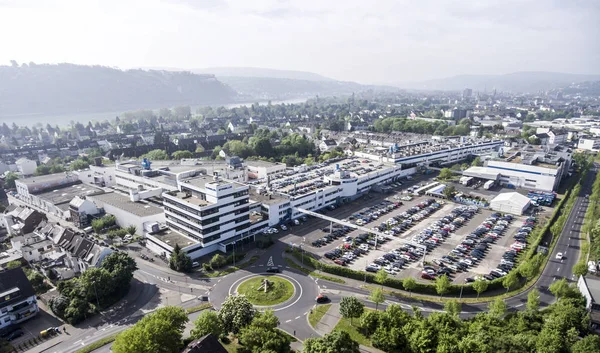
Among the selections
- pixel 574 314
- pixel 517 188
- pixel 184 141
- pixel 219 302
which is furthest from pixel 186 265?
pixel 184 141

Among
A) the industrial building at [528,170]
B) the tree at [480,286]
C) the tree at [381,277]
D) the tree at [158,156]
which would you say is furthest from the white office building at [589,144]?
the tree at [158,156]

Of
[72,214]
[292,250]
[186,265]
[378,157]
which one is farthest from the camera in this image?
[378,157]

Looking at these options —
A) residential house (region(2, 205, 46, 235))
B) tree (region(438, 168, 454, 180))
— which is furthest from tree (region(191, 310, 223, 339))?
tree (region(438, 168, 454, 180))

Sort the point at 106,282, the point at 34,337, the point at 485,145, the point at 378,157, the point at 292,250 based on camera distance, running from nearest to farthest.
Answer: the point at 34,337 → the point at 106,282 → the point at 292,250 → the point at 378,157 → the point at 485,145

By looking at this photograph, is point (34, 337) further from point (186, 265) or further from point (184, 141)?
point (184, 141)

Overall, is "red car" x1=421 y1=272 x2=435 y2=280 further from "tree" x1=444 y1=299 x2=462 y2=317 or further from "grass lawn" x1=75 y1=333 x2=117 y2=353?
"grass lawn" x1=75 y1=333 x2=117 y2=353

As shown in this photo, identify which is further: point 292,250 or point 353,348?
point 292,250
